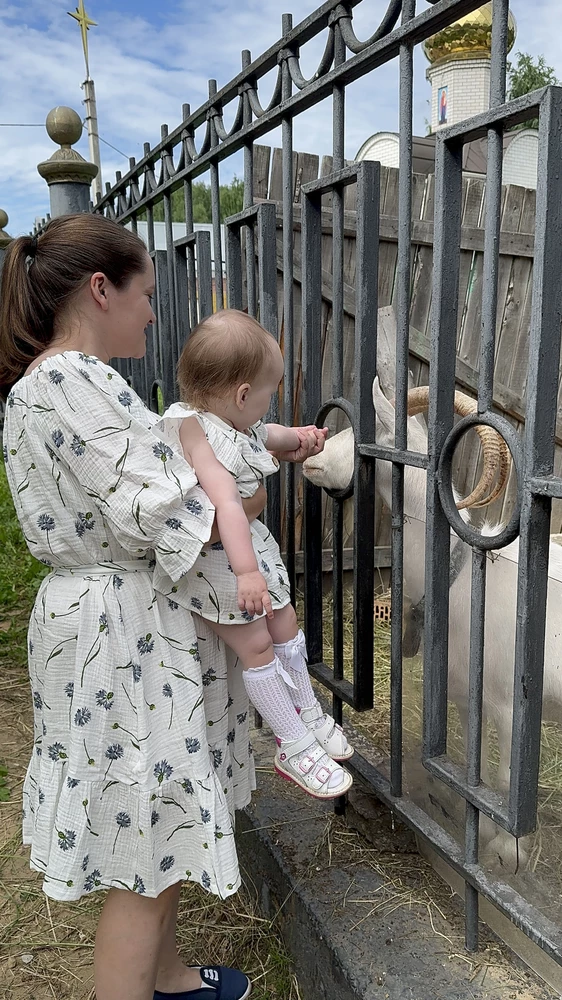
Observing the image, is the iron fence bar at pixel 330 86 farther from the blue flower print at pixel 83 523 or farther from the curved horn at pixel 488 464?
the blue flower print at pixel 83 523

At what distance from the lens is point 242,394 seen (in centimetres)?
163

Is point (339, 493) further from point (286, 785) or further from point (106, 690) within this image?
point (286, 785)

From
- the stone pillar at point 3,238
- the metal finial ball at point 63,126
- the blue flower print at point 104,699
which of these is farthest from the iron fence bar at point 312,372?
the stone pillar at point 3,238

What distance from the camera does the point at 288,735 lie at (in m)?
1.64

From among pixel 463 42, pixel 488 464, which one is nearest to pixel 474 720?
pixel 488 464

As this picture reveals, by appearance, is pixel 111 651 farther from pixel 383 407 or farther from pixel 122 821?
pixel 383 407

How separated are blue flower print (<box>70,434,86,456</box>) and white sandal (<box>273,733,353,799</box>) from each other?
71 centimetres

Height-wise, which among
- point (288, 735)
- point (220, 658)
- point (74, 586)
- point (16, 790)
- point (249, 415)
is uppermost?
point (249, 415)

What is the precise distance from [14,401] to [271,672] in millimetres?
713

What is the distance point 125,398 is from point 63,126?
376 cm

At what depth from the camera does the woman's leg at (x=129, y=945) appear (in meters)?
1.54

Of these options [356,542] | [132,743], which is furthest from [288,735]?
[356,542]

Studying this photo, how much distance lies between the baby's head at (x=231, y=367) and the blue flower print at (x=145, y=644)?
0.46 m

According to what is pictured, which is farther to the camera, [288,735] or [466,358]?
[466,358]
